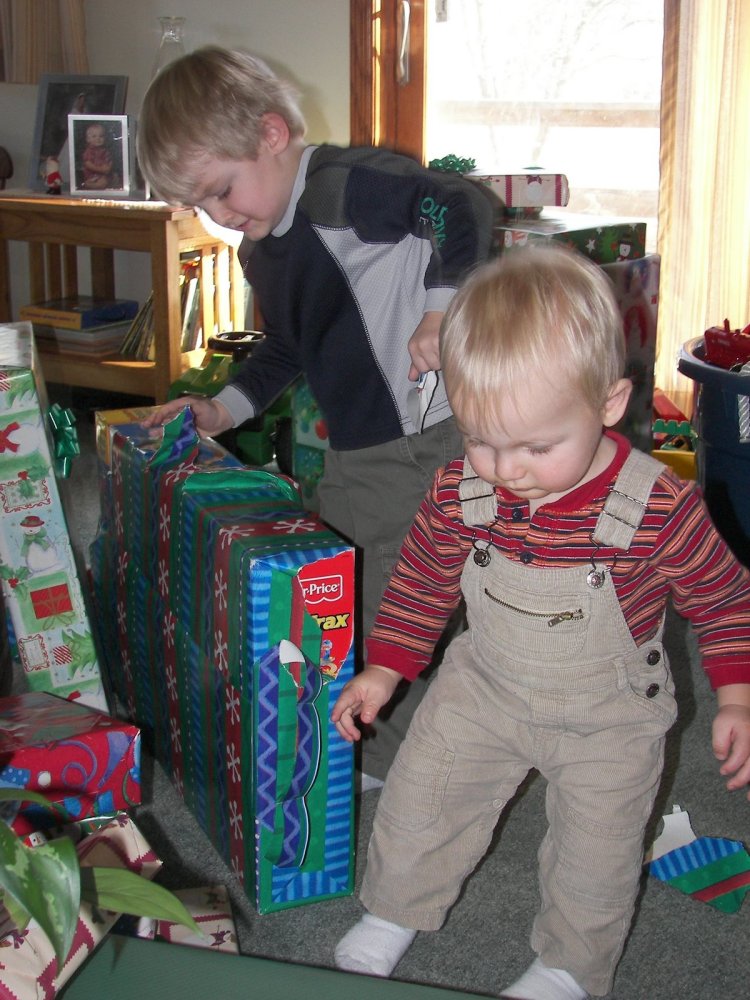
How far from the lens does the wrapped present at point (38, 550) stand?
123cm

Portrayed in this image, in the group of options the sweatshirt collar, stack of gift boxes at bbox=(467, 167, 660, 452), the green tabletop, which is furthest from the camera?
stack of gift boxes at bbox=(467, 167, 660, 452)

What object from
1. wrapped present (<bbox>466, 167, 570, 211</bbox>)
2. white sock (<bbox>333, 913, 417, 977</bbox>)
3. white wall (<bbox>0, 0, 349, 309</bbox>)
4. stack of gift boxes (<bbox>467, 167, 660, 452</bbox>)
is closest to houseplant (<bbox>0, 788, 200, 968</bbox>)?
white sock (<bbox>333, 913, 417, 977</bbox>)

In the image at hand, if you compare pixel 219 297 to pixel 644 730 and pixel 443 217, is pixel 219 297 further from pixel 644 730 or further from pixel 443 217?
pixel 644 730

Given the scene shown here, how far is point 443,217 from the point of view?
3.86ft

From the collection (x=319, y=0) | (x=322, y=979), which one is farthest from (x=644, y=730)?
(x=319, y=0)

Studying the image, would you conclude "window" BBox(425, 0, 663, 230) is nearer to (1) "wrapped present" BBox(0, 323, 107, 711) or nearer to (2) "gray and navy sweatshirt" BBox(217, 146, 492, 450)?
(2) "gray and navy sweatshirt" BBox(217, 146, 492, 450)

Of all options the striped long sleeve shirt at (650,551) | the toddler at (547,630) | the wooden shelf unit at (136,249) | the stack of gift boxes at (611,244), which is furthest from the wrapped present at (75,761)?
the wooden shelf unit at (136,249)

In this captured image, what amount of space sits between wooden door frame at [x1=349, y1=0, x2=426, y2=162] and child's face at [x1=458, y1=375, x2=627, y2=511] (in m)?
2.06

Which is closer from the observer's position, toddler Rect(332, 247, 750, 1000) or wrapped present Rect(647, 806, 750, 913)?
toddler Rect(332, 247, 750, 1000)

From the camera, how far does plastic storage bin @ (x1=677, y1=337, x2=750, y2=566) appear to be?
1.86 metres

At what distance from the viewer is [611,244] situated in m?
2.09

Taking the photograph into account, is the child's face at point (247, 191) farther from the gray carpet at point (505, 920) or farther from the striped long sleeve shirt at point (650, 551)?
the gray carpet at point (505, 920)

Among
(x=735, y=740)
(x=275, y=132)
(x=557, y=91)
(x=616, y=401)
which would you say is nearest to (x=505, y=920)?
(x=735, y=740)

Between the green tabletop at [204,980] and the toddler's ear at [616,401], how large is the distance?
0.50m
